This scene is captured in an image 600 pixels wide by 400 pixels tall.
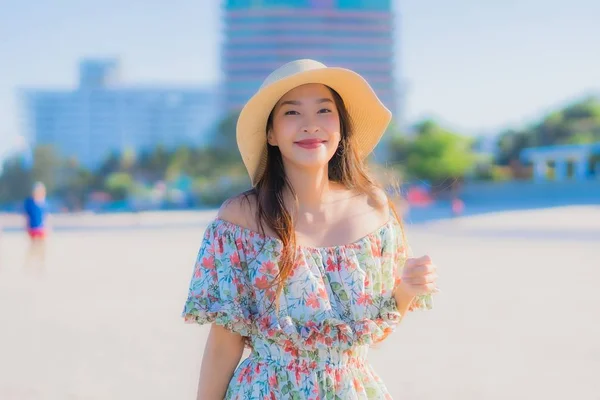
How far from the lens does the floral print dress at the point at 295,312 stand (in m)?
1.61

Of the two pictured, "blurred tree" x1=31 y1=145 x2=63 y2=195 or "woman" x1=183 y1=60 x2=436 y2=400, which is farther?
"blurred tree" x1=31 y1=145 x2=63 y2=195

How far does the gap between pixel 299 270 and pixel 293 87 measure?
0.41 meters

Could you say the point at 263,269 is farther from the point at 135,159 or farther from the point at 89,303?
the point at 135,159

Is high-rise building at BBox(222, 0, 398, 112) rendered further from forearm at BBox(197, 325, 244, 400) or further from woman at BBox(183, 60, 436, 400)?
forearm at BBox(197, 325, 244, 400)

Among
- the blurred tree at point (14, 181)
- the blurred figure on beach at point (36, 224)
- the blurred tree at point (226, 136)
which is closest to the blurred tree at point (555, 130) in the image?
the blurred tree at point (226, 136)

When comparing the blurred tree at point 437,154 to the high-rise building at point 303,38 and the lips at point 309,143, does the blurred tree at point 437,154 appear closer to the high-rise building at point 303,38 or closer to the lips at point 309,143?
the high-rise building at point 303,38

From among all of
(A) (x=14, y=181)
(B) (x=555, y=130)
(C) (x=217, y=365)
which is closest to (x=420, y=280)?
(C) (x=217, y=365)

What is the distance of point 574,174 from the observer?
4616 centimetres

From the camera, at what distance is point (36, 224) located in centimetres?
1134

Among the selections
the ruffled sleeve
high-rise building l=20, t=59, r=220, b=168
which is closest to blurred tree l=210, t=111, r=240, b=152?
the ruffled sleeve

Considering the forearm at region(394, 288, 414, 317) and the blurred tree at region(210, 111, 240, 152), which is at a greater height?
the blurred tree at region(210, 111, 240, 152)

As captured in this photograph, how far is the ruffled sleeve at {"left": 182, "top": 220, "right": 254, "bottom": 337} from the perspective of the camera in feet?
5.32

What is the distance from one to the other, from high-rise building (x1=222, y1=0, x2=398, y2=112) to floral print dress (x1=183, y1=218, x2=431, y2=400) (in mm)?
92083

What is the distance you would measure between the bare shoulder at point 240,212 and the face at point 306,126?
15 cm
